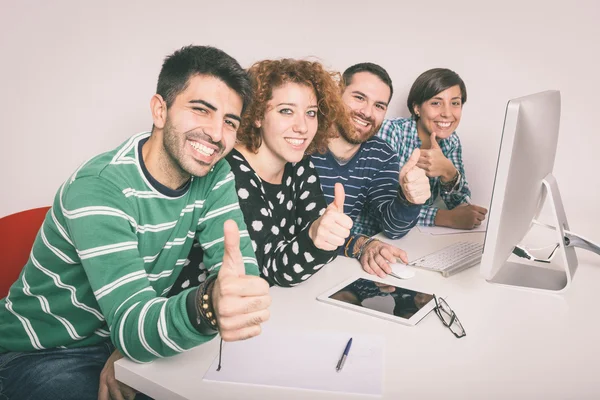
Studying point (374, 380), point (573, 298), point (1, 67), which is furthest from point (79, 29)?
→ point (573, 298)

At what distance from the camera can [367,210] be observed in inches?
86.2

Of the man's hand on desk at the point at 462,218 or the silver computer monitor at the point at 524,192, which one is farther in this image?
the man's hand on desk at the point at 462,218

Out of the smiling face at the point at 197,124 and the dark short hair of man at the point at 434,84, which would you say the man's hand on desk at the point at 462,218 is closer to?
the dark short hair of man at the point at 434,84

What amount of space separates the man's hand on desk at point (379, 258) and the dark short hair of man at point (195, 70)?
0.64 m

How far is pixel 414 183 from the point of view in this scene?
163 centimetres

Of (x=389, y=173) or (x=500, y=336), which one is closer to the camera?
(x=500, y=336)

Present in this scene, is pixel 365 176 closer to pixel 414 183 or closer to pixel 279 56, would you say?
pixel 414 183

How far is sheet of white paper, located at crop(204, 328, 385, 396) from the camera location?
2.74ft

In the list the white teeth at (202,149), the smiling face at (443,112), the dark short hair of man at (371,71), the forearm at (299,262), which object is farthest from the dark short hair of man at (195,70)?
the smiling face at (443,112)

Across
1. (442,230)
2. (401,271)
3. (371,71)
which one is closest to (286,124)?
(401,271)

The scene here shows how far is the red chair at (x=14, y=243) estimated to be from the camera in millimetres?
1304

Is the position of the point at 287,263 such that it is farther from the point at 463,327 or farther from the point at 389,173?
the point at 389,173

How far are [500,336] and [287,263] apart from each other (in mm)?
541

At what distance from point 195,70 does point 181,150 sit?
208mm
